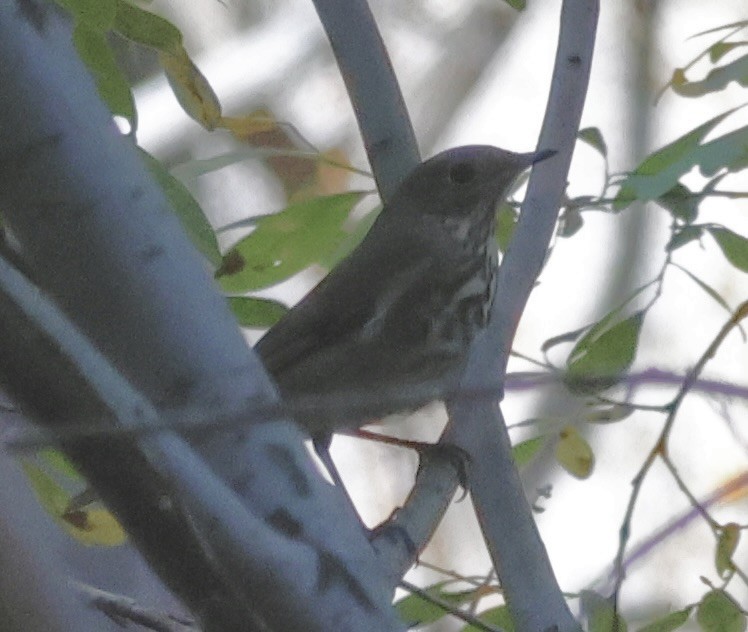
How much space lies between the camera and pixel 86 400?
2.18ft

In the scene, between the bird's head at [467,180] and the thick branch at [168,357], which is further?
the bird's head at [467,180]

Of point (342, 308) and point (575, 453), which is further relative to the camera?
point (342, 308)

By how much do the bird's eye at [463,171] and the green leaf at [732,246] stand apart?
2.33 feet

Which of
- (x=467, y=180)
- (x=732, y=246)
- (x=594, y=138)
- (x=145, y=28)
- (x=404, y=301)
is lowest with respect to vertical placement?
(x=732, y=246)

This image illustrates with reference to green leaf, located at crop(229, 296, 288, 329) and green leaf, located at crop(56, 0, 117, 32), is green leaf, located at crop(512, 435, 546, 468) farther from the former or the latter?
green leaf, located at crop(56, 0, 117, 32)

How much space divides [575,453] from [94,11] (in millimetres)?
732

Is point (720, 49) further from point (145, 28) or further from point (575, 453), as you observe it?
point (145, 28)

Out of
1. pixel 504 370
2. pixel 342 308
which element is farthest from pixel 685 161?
pixel 342 308

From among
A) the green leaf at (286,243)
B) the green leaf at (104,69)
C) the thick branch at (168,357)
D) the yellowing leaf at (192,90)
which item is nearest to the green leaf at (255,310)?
the green leaf at (286,243)

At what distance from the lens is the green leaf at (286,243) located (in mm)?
1355

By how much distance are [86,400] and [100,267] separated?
0.70ft

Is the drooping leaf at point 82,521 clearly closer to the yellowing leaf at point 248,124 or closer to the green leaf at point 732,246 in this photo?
the yellowing leaf at point 248,124

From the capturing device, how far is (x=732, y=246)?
132cm

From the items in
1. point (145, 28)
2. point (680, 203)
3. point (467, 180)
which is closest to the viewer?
point (145, 28)
